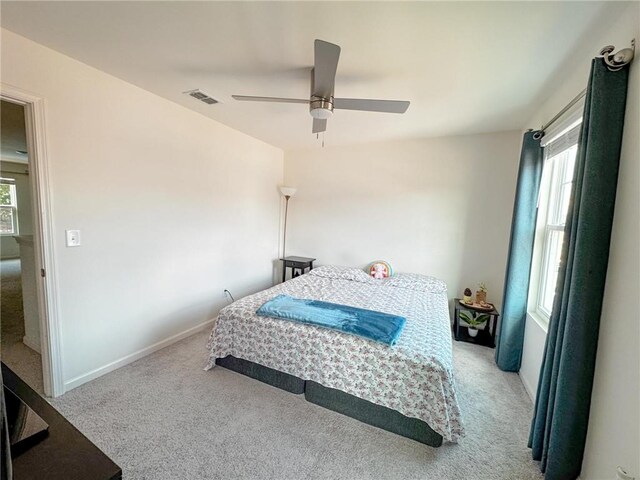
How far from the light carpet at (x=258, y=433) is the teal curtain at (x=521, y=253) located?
1.11ft

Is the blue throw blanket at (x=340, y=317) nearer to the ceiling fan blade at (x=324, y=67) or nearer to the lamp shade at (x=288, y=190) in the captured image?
the ceiling fan blade at (x=324, y=67)

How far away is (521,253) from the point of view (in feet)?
8.12

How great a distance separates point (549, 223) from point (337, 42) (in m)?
2.28

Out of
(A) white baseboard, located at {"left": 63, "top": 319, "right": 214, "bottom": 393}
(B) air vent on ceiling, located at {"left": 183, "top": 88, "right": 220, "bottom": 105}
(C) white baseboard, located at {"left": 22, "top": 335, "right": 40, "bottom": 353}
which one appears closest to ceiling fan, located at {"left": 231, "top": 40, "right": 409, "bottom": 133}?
(B) air vent on ceiling, located at {"left": 183, "top": 88, "right": 220, "bottom": 105}

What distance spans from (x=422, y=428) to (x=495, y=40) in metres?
2.37

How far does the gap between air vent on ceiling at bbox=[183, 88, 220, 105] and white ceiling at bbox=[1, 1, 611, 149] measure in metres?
0.08

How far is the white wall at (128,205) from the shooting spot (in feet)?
6.48

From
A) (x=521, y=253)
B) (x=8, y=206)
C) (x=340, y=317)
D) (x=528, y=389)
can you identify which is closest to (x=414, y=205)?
(x=521, y=253)

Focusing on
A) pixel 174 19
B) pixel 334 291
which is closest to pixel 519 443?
pixel 334 291

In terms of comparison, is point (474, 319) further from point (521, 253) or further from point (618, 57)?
point (618, 57)

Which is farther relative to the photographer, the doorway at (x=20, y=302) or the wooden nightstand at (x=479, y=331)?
the wooden nightstand at (x=479, y=331)

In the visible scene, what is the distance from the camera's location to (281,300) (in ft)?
8.26

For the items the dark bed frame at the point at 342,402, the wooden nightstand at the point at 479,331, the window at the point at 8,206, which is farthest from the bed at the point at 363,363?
the window at the point at 8,206

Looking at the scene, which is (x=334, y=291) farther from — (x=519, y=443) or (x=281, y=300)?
(x=519, y=443)
